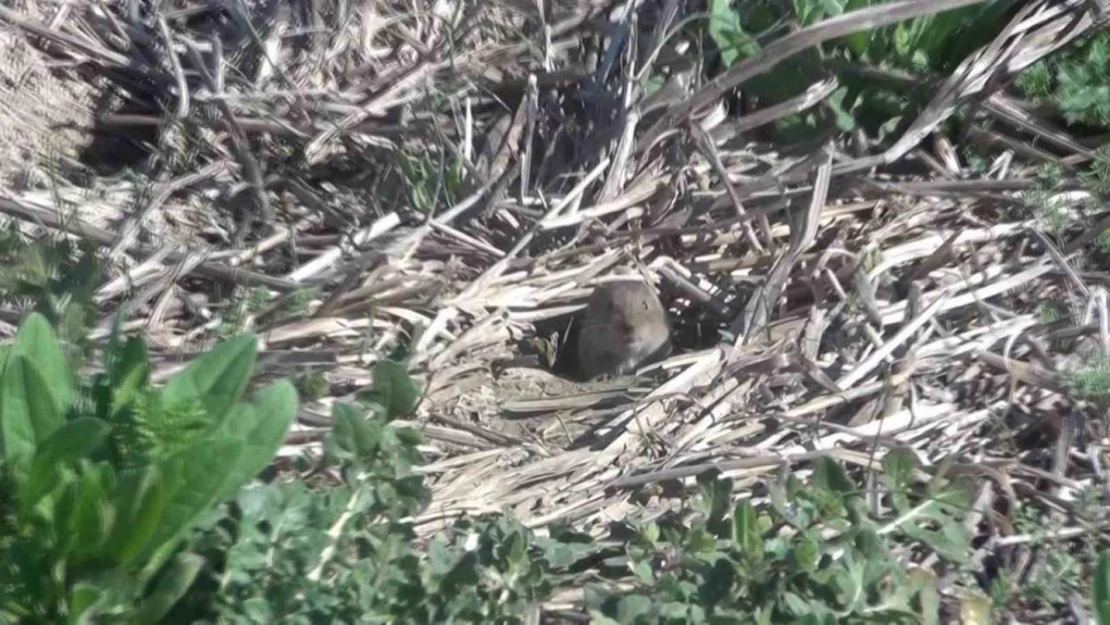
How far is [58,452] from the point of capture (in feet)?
7.87

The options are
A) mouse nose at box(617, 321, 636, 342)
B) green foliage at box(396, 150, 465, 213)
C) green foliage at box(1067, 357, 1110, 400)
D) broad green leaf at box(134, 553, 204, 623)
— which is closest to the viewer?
broad green leaf at box(134, 553, 204, 623)

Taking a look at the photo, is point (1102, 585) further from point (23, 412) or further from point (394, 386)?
point (23, 412)

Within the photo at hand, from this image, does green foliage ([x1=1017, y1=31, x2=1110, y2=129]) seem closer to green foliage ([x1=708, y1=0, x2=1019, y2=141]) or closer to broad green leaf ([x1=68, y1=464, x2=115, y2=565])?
green foliage ([x1=708, y1=0, x2=1019, y2=141])

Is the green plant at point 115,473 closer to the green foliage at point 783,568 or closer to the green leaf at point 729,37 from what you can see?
the green foliage at point 783,568

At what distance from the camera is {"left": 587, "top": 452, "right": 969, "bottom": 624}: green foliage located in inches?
94.9

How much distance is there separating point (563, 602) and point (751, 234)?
1448mm

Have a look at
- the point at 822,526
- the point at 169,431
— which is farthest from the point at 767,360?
the point at 169,431

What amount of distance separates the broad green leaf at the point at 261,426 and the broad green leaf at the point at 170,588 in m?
0.12

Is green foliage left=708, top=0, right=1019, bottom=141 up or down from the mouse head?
up

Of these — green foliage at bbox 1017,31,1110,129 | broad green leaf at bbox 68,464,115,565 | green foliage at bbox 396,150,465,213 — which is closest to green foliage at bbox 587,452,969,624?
broad green leaf at bbox 68,464,115,565

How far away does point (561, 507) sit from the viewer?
122 inches

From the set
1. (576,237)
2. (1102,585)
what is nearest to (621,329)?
(576,237)

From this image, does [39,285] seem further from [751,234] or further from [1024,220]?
[1024,220]

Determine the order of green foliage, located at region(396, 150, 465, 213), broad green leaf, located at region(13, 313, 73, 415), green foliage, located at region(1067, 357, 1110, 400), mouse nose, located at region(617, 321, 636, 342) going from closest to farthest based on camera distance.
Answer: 1. broad green leaf, located at region(13, 313, 73, 415)
2. green foliage, located at region(1067, 357, 1110, 400)
3. mouse nose, located at region(617, 321, 636, 342)
4. green foliage, located at region(396, 150, 465, 213)
